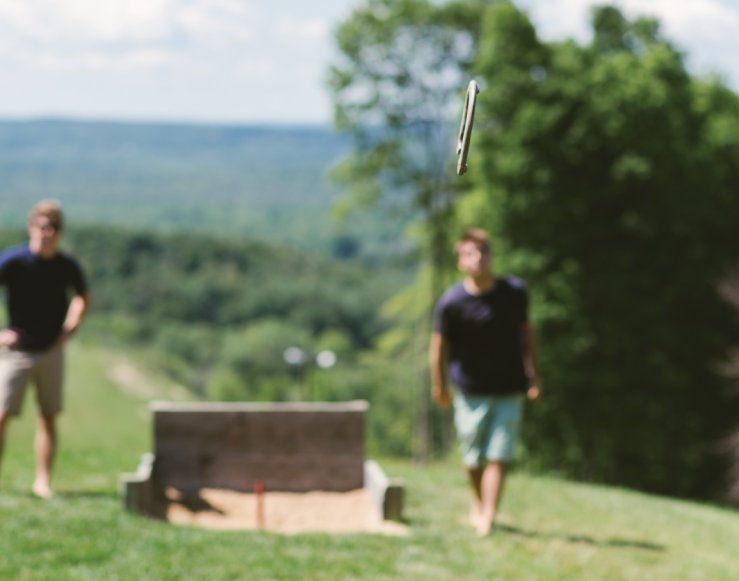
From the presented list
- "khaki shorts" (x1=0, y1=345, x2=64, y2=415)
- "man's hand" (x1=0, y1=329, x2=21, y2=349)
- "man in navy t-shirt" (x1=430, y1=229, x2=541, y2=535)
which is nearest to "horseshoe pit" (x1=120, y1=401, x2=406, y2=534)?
"khaki shorts" (x1=0, y1=345, x2=64, y2=415)

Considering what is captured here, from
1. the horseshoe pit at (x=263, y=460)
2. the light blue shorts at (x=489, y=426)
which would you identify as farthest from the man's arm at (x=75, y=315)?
the light blue shorts at (x=489, y=426)

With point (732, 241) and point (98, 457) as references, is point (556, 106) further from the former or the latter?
point (98, 457)

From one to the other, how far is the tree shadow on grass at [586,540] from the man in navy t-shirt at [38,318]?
3.11 m

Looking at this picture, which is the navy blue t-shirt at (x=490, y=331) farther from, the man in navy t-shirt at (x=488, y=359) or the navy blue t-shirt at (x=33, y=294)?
the navy blue t-shirt at (x=33, y=294)

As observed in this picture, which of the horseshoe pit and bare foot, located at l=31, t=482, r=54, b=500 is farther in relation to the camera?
the horseshoe pit

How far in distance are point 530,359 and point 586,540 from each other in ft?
4.02

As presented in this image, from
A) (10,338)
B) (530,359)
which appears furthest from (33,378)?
(530,359)

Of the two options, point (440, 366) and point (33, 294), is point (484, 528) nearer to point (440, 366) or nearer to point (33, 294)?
point (440, 366)

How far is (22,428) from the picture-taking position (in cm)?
5356

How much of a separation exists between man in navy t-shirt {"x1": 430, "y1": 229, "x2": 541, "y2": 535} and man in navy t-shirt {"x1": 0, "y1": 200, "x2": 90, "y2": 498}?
2548mm

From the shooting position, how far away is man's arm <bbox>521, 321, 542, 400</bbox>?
7.38 m

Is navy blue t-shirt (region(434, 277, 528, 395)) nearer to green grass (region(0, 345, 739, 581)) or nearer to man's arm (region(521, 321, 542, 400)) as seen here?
man's arm (region(521, 321, 542, 400))

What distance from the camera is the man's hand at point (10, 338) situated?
7535 mm

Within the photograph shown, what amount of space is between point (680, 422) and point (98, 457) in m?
17.2
